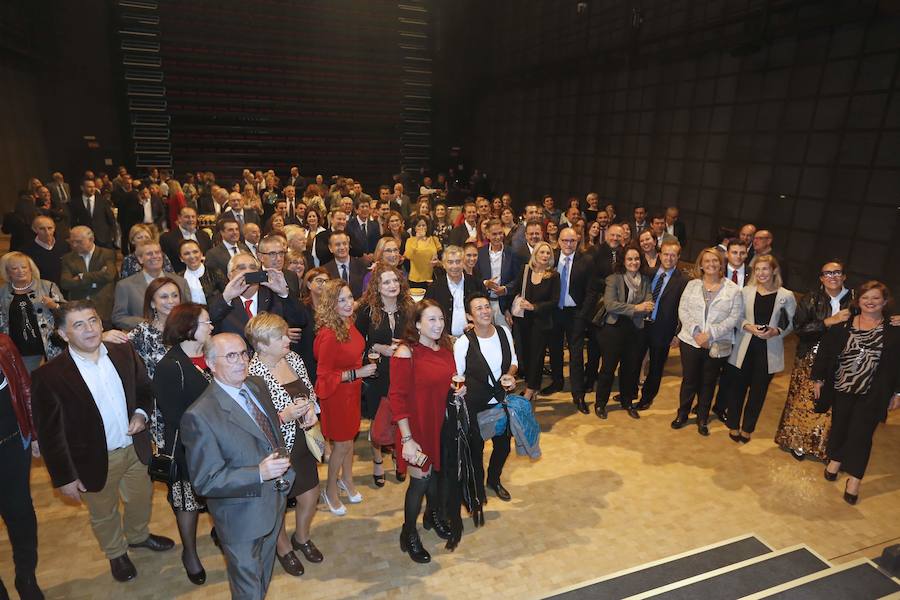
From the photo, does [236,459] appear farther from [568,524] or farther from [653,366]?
[653,366]

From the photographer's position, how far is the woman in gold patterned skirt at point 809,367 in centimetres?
407

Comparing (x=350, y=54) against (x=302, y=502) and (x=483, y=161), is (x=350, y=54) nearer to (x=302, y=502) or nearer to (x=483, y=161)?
(x=483, y=161)

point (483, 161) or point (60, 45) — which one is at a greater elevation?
point (60, 45)

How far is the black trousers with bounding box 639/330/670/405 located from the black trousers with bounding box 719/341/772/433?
1.75ft

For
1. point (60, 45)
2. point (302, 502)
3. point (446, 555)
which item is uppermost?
point (60, 45)

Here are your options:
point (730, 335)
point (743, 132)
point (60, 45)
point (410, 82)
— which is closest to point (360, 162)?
point (410, 82)

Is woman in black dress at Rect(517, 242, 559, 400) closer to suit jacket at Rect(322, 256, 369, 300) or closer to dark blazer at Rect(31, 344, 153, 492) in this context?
suit jacket at Rect(322, 256, 369, 300)

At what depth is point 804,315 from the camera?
164 inches

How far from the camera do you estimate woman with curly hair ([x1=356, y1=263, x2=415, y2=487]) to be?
3.48m

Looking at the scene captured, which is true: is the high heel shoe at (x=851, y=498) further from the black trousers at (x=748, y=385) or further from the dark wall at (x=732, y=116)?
the dark wall at (x=732, y=116)

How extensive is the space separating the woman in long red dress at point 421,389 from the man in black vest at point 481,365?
0.26 metres

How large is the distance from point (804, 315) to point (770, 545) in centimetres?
187

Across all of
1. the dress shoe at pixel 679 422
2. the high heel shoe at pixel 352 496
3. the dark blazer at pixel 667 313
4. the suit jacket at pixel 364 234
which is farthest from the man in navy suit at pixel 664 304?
the suit jacket at pixel 364 234

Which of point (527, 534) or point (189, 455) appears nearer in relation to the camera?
point (189, 455)
